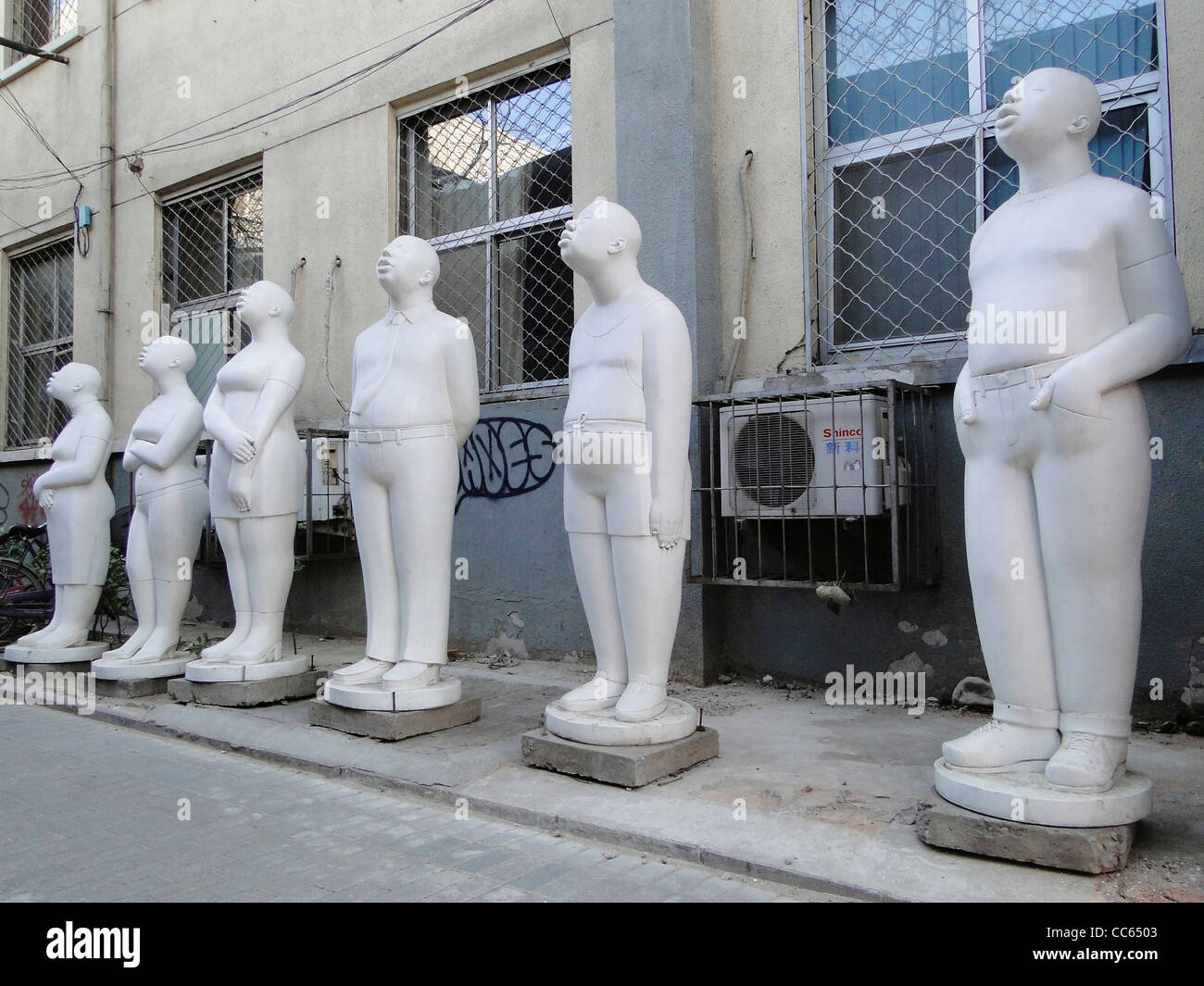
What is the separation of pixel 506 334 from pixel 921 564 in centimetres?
323

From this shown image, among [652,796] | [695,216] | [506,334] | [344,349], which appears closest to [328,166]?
[344,349]

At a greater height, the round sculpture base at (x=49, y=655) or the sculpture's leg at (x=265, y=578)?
the sculpture's leg at (x=265, y=578)

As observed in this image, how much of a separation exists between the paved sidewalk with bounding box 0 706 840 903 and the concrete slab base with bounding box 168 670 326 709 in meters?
0.71

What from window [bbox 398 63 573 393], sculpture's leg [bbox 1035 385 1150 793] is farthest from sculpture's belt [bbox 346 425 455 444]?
sculpture's leg [bbox 1035 385 1150 793]

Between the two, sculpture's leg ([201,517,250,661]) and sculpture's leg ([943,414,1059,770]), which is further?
sculpture's leg ([201,517,250,661])

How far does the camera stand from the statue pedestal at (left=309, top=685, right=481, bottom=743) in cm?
398

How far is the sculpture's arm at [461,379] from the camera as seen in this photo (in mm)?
4117

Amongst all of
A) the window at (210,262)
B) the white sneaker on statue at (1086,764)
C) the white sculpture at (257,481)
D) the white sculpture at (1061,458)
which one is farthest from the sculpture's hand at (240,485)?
the window at (210,262)

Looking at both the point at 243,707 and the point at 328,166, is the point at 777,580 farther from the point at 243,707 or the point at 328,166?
the point at 328,166

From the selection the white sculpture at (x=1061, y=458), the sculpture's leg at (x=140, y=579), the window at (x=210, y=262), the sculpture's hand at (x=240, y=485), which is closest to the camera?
the white sculpture at (x=1061, y=458)

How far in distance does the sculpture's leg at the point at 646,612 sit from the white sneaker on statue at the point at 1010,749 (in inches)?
44.2

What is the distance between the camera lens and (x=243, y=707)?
4.67 meters

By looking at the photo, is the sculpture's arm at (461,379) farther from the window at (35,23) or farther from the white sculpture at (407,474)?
the window at (35,23)

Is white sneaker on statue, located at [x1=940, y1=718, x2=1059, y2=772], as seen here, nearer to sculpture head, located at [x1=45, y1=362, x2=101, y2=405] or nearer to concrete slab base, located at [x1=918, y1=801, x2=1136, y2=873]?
concrete slab base, located at [x1=918, y1=801, x2=1136, y2=873]
